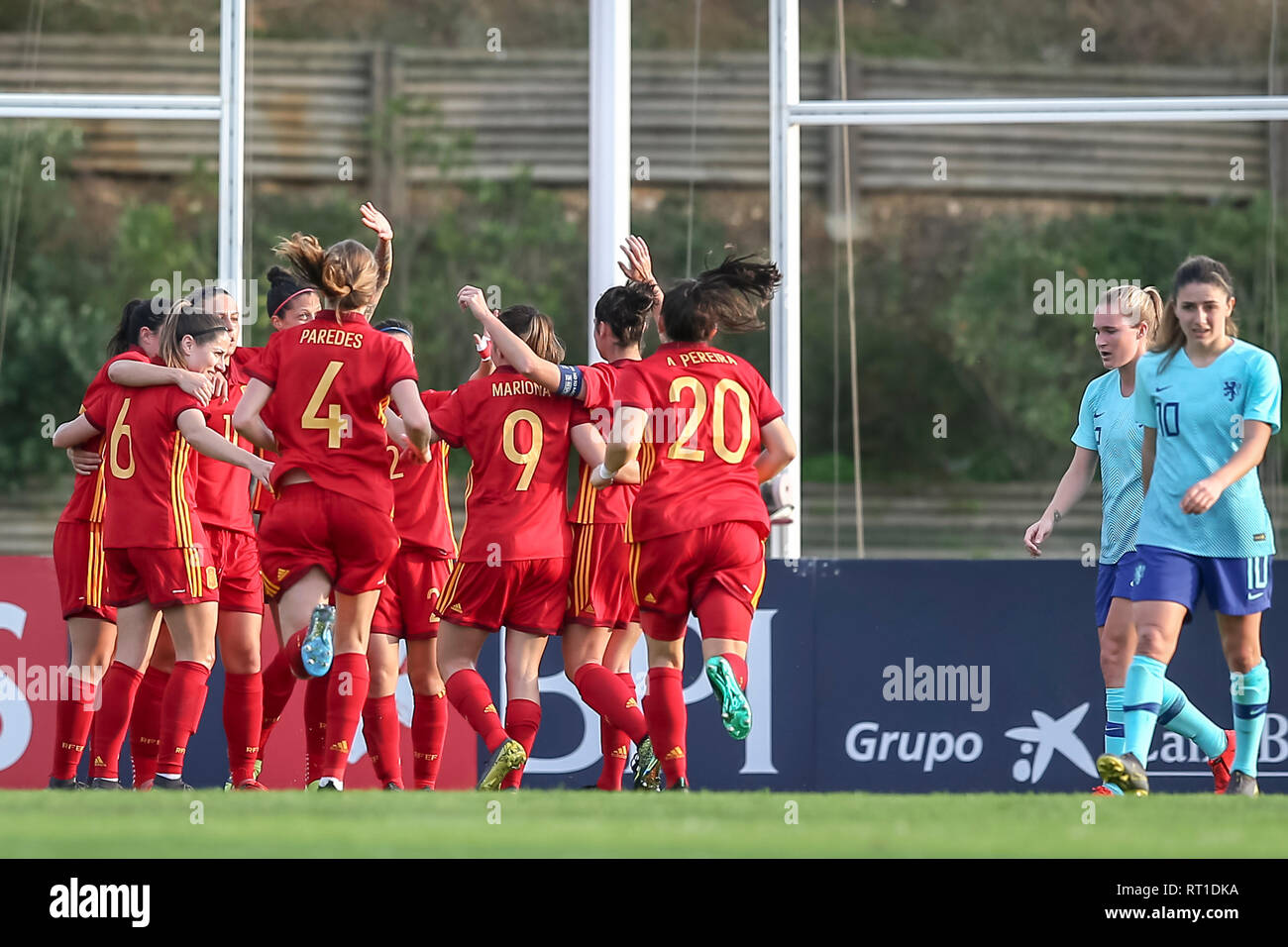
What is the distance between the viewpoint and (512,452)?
22.0 ft

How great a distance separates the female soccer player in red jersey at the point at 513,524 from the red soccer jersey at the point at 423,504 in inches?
14.6

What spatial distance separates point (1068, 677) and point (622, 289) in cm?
317

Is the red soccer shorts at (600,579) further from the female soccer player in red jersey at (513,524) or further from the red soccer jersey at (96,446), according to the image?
the red soccer jersey at (96,446)

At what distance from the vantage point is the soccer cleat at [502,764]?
6176mm

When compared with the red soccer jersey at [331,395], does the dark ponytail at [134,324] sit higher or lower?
higher

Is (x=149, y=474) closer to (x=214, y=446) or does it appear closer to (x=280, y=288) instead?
(x=214, y=446)

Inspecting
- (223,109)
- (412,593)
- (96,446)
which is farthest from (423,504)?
(223,109)

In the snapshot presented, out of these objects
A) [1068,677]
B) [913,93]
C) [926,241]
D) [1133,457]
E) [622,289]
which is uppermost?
[913,93]

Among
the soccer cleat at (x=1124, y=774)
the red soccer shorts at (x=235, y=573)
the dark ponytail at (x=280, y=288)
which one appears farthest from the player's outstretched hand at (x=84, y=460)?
the soccer cleat at (x=1124, y=774)

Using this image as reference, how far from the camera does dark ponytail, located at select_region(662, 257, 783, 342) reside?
20.8 feet

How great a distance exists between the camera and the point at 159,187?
1359 centimetres
